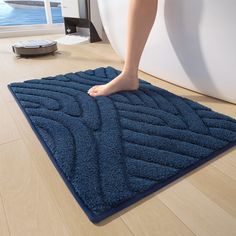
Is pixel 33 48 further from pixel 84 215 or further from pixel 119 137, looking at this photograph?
pixel 84 215

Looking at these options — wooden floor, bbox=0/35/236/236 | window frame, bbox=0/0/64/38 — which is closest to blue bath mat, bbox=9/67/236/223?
wooden floor, bbox=0/35/236/236

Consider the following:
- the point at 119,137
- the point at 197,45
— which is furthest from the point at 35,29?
the point at 119,137

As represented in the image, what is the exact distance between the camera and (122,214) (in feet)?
1.42

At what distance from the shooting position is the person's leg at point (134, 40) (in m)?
0.80

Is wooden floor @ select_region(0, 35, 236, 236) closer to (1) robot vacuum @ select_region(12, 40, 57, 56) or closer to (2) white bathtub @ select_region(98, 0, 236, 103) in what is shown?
(2) white bathtub @ select_region(98, 0, 236, 103)

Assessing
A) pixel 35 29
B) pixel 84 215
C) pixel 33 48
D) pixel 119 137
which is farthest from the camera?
pixel 35 29

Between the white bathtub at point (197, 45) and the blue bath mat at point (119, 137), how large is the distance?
0.10 meters

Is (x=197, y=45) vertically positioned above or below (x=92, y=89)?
above

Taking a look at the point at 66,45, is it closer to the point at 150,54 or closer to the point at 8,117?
the point at 150,54

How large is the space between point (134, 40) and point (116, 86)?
6.6 inches

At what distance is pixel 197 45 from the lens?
807 millimetres

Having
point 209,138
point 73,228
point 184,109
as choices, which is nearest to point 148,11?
point 184,109

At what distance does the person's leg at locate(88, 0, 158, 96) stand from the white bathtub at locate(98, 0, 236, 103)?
86 millimetres

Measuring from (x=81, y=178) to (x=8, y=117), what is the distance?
1.28 feet
